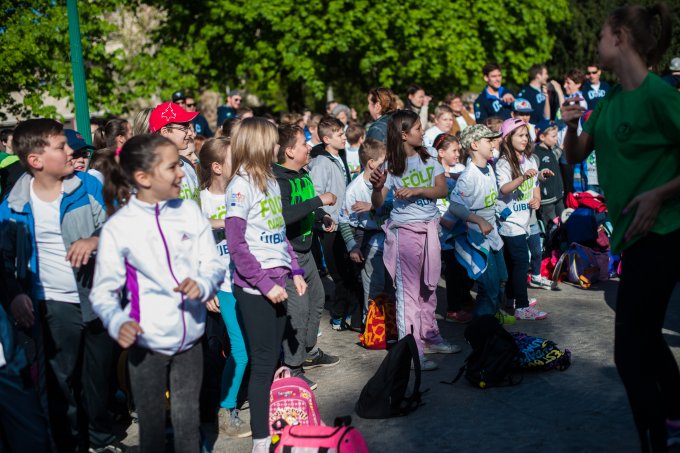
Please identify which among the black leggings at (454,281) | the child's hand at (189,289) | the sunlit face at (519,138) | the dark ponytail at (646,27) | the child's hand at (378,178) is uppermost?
the dark ponytail at (646,27)

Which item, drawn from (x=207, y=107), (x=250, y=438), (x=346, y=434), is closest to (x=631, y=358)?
(x=346, y=434)

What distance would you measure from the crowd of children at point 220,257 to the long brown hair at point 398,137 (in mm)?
11

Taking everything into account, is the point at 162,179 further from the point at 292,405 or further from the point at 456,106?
the point at 456,106

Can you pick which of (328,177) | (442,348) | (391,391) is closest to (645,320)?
(391,391)

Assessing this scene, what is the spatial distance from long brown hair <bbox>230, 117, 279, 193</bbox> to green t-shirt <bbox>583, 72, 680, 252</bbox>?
6.57 ft

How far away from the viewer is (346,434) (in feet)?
14.3

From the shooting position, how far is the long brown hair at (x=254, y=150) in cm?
495

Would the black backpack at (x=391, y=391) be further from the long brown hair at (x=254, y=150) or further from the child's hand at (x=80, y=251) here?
the child's hand at (x=80, y=251)

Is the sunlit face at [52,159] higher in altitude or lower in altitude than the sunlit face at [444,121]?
lower

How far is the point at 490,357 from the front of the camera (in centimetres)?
580

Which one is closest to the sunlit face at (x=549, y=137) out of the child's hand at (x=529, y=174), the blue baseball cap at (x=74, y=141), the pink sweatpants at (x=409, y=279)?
the child's hand at (x=529, y=174)

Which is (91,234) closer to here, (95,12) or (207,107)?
(95,12)

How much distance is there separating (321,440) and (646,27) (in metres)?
2.74

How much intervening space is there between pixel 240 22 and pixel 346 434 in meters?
18.8
